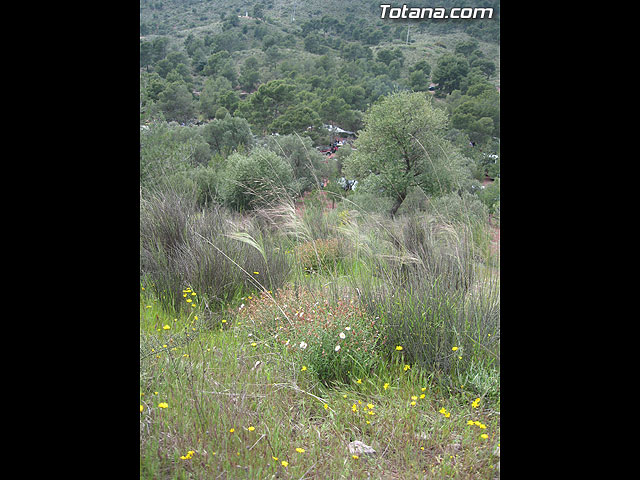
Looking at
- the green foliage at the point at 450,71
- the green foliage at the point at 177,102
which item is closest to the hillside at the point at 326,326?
the green foliage at the point at 450,71

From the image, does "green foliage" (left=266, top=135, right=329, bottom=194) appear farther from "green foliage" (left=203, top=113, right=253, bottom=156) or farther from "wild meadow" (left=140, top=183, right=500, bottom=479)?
"wild meadow" (left=140, top=183, right=500, bottom=479)

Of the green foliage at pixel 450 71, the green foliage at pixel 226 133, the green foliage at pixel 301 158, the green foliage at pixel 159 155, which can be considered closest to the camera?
the green foliage at pixel 159 155

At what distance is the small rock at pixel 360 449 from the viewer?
1.95 metres

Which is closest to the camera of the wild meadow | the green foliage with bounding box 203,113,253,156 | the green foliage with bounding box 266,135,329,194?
the wild meadow

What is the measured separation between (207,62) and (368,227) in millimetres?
15314

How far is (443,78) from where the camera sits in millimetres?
11672

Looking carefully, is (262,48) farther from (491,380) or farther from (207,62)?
(491,380)

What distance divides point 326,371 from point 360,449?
2.12ft

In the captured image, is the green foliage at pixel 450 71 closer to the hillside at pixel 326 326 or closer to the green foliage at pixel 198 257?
the hillside at pixel 326 326

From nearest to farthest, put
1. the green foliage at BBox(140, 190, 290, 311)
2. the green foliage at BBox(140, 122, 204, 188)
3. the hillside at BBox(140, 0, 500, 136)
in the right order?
1. the green foliage at BBox(140, 190, 290, 311)
2. the green foliage at BBox(140, 122, 204, 188)
3. the hillside at BBox(140, 0, 500, 136)

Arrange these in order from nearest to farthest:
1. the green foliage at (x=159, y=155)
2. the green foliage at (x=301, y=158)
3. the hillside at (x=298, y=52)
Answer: the green foliage at (x=159, y=155) → the green foliage at (x=301, y=158) → the hillside at (x=298, y=52)

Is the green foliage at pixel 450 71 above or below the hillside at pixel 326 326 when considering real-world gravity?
above

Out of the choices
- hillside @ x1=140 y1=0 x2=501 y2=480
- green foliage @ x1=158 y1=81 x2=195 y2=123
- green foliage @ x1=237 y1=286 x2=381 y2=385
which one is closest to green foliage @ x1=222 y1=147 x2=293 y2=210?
hillside @ x1=140 y1=0 x2=501 y2=480

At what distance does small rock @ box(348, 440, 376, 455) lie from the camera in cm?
195
